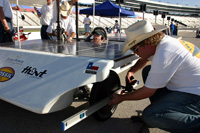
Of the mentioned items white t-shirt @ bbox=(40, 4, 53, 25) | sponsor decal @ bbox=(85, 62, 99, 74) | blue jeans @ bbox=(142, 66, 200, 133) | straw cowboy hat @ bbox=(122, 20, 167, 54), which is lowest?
blue jeans @ bbox=(142, 66, 200, 133)

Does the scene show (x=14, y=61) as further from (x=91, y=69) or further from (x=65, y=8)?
(x=65, y=8)

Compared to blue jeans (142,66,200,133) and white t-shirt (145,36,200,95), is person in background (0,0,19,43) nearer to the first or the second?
white t-shirt (145,36,200,95)

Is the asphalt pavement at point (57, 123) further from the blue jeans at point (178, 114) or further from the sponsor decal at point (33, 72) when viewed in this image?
the sponsor decal at point (33, 72)

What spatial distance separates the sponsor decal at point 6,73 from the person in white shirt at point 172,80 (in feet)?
4.83

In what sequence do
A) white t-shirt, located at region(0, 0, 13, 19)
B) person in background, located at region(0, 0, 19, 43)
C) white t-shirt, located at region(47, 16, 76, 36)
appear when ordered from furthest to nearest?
white t-shirt, located at region(47, 16, 76, 36), white t-shirt, located at region(0, 0, 13, 19), person in background, located at region(0, 0, 19, 43)

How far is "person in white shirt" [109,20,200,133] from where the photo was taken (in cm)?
163

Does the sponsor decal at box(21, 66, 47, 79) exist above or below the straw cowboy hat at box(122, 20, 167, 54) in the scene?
below

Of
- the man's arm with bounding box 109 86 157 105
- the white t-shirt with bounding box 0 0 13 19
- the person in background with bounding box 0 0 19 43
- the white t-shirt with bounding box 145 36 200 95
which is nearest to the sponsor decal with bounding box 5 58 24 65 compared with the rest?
the man's arm with bounding box 109 86 157 105

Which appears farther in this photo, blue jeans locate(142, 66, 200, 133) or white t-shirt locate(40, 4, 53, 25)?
white t-shirt locate(40, 4, 53, 25)

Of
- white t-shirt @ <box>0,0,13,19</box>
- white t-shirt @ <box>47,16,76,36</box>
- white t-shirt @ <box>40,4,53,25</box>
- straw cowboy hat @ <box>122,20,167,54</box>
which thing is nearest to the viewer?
straw cowboy hat @ <box>122,20,167,54</box>

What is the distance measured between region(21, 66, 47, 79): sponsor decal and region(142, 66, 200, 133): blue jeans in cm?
122

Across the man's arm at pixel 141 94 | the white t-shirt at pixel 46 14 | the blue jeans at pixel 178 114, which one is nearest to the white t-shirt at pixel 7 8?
the white t-shirt at pixel 46 14

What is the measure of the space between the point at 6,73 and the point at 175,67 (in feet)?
6.54

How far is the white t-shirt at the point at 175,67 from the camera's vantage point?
1.62 meters
